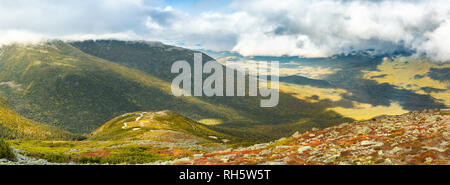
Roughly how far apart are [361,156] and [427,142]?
8.89m

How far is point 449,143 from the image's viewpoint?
1067 inches

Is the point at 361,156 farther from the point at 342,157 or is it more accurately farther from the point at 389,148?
the point at 389,148
